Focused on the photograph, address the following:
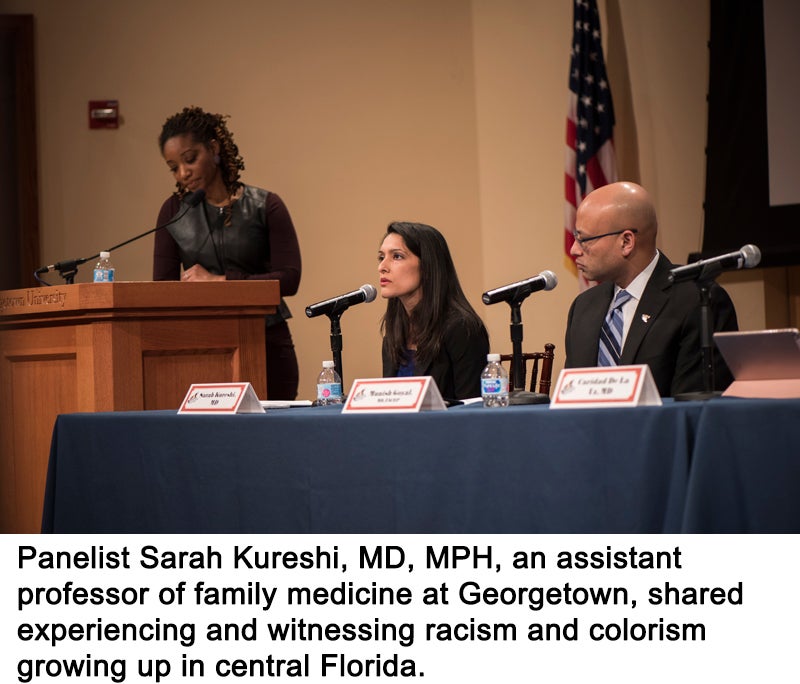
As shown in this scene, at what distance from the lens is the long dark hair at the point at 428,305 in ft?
10.8

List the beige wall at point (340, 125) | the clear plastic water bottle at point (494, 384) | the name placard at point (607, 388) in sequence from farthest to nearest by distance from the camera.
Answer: the beige wall at point (340, 125) → the clear plastic water bottle at point (494, 384) → the name placard at point (607, 388)

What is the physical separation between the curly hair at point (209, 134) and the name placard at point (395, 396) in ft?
5.84

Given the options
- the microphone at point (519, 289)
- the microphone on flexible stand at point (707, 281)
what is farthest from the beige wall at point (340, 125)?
the microphone on flexible stand at point (707, 281)

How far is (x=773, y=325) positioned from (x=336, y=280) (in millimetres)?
2468

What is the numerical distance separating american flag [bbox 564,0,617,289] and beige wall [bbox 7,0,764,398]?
375 mm

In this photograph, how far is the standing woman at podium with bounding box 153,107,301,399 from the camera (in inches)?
155

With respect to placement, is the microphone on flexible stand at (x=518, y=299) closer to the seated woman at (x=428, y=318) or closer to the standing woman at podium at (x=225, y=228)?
the seated woman at (x=428, y=318)

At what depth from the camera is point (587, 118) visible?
17.9 ft

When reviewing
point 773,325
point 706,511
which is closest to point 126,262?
point 773,325

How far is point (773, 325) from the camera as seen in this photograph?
489 centimetres

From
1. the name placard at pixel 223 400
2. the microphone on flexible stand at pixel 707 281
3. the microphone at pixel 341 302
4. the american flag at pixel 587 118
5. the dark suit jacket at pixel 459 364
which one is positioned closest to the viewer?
the microphone on flexible stand at pixel 707 281

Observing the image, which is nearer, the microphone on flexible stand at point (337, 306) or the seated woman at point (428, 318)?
the microphone on flexible stand at point (337, 306)

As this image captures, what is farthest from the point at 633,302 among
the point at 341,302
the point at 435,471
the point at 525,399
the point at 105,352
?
the point at 105,352

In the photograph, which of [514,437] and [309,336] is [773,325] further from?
[514,437]
